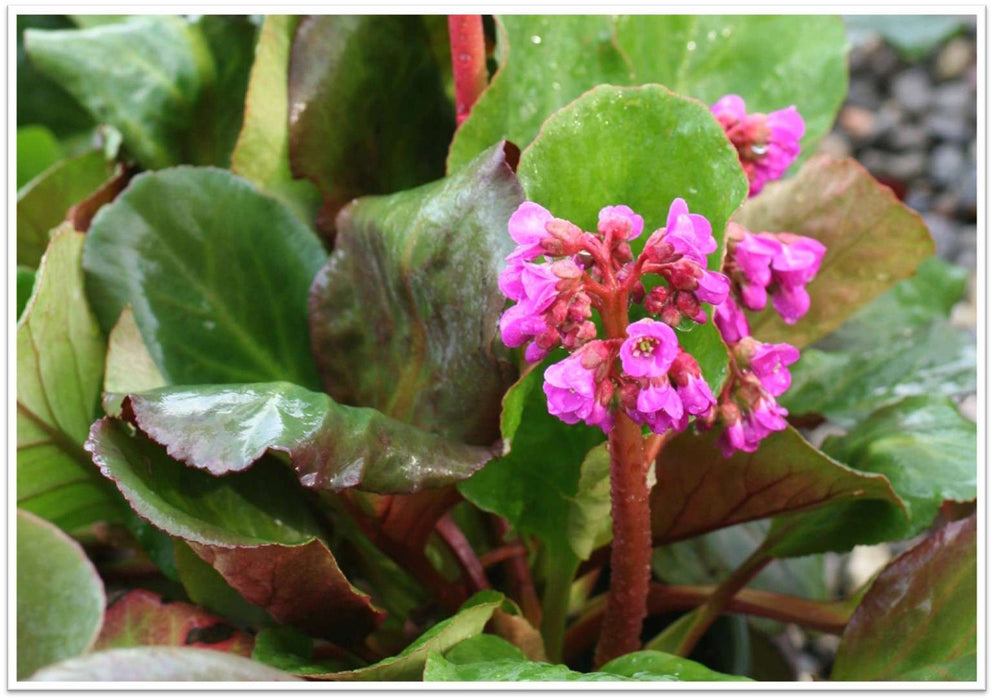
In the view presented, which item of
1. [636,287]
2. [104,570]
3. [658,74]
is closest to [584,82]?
[658,74]

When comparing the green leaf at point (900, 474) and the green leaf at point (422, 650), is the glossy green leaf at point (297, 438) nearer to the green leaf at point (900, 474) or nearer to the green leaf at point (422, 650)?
the green leaf at point (422, 650)

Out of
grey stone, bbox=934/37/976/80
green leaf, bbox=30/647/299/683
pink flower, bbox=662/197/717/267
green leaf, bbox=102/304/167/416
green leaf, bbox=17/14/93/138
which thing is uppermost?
grey stone, bbox=934/37/976/80

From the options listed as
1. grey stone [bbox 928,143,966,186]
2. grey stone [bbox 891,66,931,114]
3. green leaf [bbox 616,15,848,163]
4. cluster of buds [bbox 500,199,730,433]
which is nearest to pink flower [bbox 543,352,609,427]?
cluster of buds [bbox 500,199,730,433]

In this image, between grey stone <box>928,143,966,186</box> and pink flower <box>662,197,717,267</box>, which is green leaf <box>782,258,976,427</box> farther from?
grey stone <box>928,143,966,186</box>

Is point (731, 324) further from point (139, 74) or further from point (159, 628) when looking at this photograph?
point (139, 74)

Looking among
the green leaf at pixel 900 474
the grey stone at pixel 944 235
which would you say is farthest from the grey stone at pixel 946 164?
the green leaf at pixel 900 474

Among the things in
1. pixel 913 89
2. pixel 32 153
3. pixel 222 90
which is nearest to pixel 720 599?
pixel 222 90
